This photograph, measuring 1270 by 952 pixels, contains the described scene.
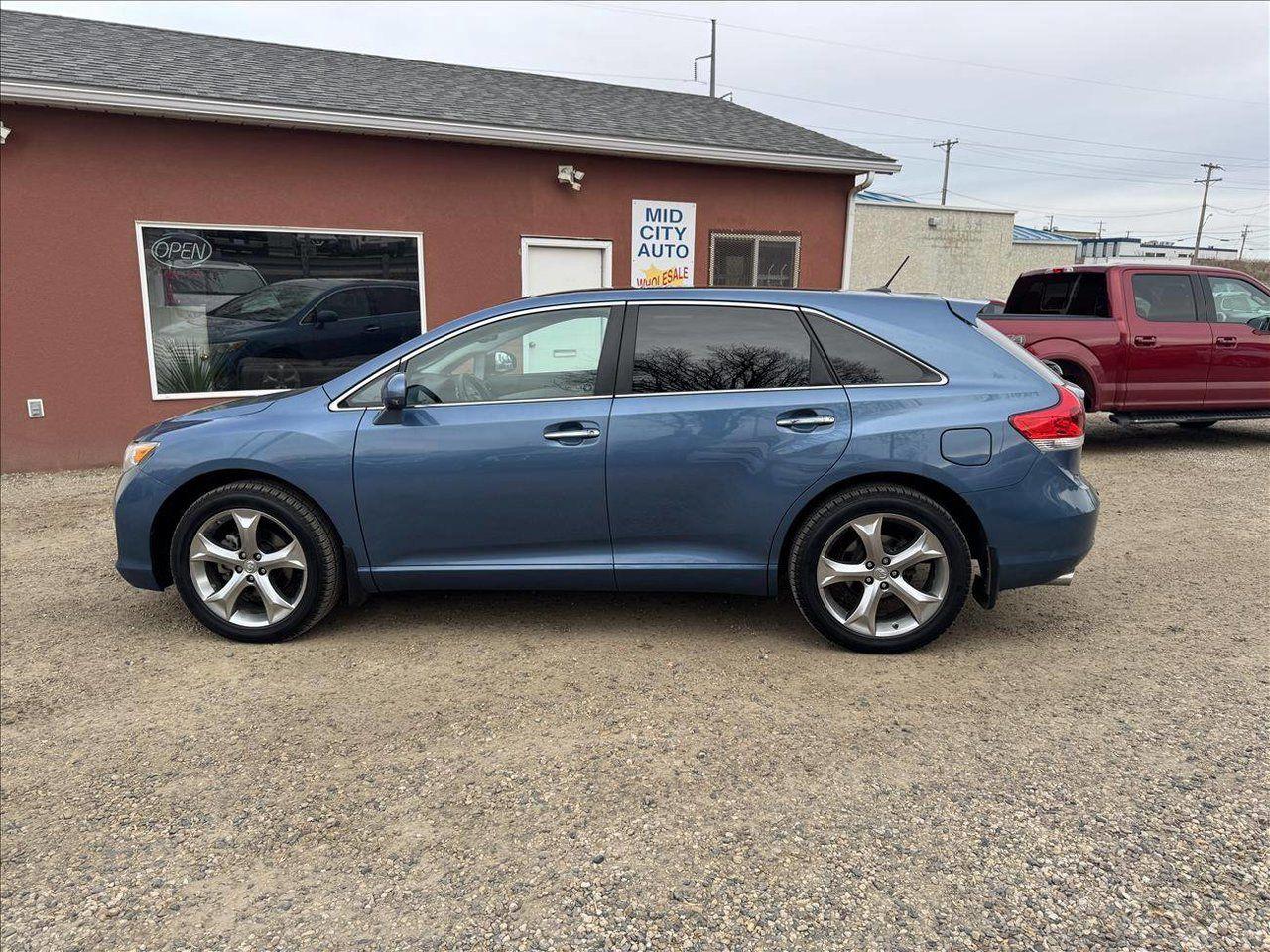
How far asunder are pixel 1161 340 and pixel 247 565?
28.2 feet

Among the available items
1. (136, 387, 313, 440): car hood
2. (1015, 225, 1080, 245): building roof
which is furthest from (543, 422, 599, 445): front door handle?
(1015, 225, 1080, 245): building roof

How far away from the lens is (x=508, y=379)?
13.1ft

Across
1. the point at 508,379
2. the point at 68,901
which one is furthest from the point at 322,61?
the point at 68,901

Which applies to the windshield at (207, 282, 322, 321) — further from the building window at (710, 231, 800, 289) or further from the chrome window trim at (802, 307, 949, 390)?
the chrome window trim at (802, 307, 949, 390)

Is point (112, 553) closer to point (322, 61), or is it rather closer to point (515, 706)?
point (515, 706)

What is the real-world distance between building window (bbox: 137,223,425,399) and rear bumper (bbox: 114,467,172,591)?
427 centimetres

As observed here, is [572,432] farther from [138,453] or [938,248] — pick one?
[938,248]

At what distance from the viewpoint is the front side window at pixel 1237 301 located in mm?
8672

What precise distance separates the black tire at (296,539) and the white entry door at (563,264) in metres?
6.22

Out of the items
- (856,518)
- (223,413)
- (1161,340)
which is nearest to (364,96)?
(223,413)

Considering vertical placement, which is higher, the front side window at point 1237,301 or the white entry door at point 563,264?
the white entry door at point 563,264

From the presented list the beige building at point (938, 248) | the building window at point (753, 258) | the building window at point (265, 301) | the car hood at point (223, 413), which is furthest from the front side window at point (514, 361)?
the beige building at point (938, 248)

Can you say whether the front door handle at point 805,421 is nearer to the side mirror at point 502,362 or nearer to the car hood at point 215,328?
the side mirror at point 502,362

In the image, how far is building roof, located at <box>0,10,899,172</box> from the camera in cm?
779
